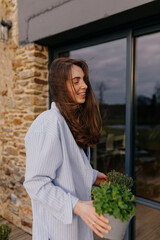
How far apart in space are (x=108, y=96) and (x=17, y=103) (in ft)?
5.92

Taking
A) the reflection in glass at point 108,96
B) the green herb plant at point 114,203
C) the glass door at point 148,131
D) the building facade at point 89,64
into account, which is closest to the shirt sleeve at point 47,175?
the green herb plant at point 114,203

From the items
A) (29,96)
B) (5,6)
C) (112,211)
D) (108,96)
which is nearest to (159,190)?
(108,96)

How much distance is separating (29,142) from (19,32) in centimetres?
249

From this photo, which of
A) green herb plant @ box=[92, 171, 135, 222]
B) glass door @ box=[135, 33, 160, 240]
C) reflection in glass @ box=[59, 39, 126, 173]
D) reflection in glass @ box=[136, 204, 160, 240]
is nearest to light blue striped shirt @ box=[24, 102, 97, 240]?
green herb plant @ box=[92, 171, 135, 222]

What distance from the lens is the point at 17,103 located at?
3.14 m

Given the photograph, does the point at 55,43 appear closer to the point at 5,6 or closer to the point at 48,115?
the point at 5,6

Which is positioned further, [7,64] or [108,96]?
[108,96]

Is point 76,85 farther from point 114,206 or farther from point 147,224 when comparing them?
point 147,224

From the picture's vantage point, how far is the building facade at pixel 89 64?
2154 millimetres

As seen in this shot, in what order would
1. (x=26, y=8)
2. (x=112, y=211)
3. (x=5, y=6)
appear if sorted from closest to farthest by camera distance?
(x=112, y=211) → (x=26, y=8) → (x=5, y=6)

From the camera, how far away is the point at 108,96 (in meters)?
4.00

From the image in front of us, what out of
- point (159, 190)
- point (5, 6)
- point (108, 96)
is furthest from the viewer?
point (159, 190)

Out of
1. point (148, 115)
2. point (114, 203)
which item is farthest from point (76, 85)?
point (148, 115)

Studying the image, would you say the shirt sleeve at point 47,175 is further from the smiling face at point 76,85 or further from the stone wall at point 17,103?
the stone wall at point 17,103
